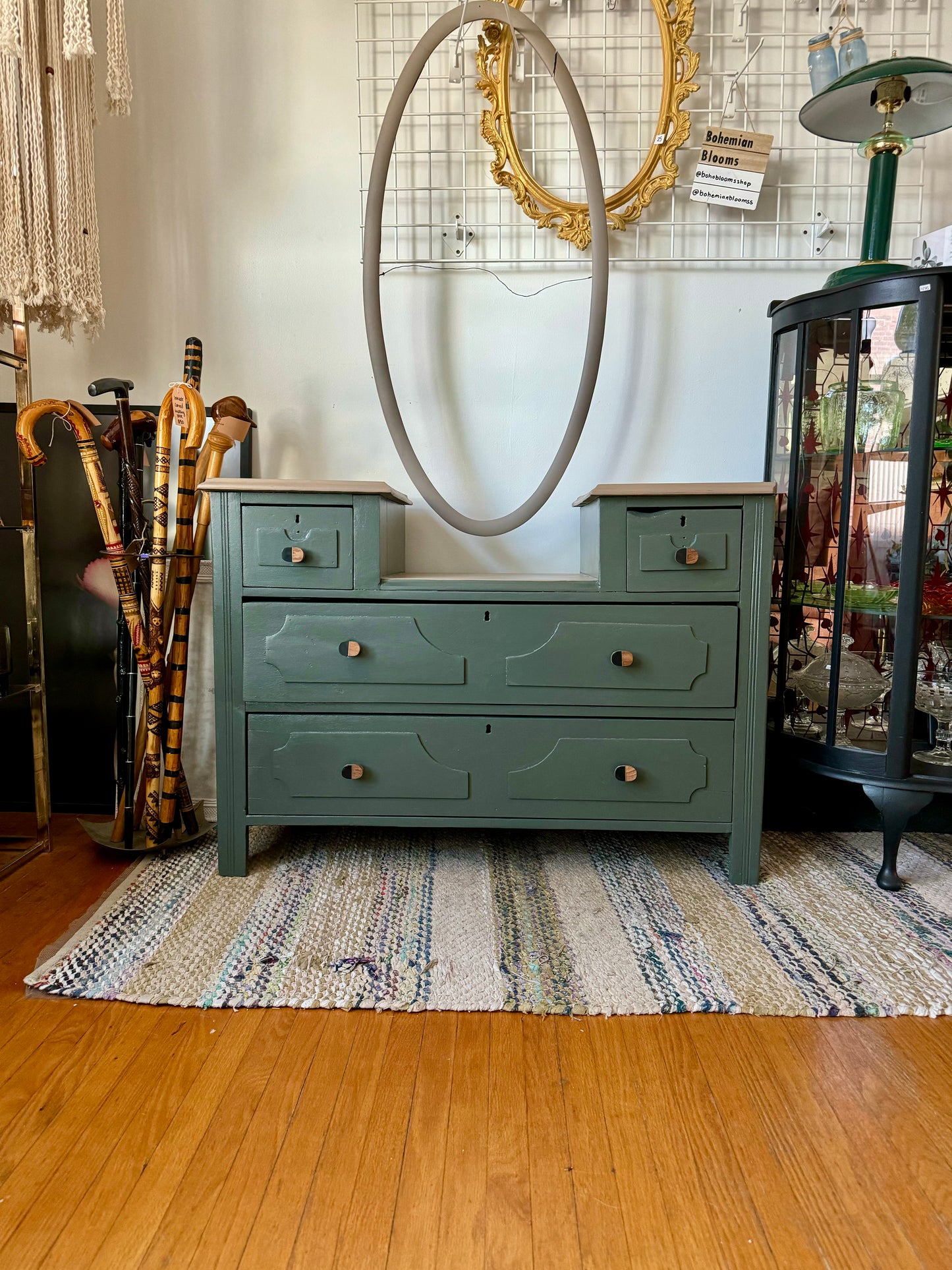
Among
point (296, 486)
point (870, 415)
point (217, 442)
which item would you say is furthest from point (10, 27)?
point (870, 415)

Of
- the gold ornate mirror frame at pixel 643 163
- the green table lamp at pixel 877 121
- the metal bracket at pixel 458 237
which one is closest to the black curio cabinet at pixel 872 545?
the green table lamp at pixel 877 121

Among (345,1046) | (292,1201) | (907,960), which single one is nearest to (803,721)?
(907,960)

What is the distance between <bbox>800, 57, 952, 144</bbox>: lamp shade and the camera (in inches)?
60.4

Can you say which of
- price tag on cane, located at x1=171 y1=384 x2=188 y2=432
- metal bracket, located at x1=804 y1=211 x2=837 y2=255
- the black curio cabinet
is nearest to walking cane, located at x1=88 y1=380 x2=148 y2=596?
price tag on cane, located at x1=171 y1=384 x2=188 y2=432

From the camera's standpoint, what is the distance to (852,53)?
175 centimetres

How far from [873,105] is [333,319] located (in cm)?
127

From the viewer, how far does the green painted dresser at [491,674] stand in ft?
5.17

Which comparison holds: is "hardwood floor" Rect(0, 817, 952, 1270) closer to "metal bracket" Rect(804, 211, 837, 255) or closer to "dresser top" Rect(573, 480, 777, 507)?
"dresser top" Rect(573, 480, 777, 507)

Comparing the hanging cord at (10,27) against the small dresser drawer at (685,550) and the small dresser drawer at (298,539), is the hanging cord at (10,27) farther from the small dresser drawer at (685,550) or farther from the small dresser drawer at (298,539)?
the small dresser drawer at (685,550)

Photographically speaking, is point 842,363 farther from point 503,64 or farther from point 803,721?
point 503,64

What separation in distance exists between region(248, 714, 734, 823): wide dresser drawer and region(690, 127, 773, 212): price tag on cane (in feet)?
4.08

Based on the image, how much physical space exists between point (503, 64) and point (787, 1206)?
2.21 m

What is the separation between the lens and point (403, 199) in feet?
6.35

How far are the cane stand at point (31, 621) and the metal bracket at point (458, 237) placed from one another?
3.17 feet
